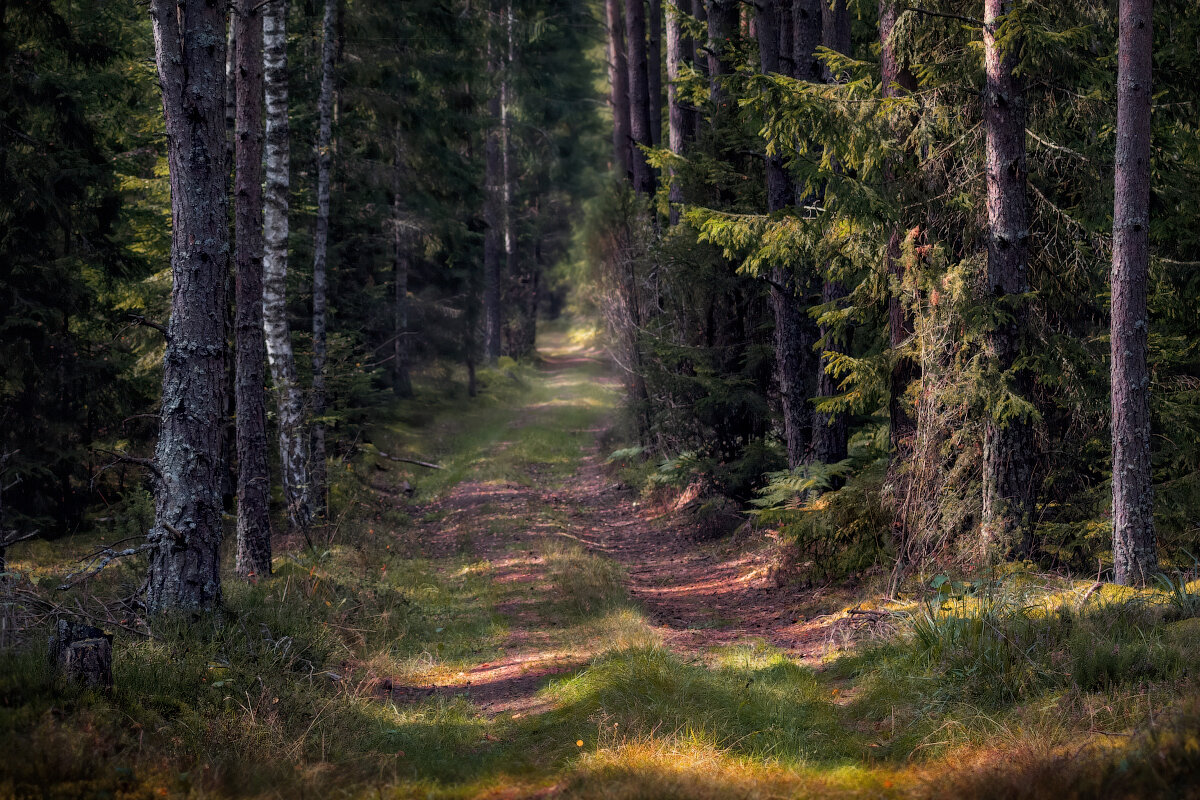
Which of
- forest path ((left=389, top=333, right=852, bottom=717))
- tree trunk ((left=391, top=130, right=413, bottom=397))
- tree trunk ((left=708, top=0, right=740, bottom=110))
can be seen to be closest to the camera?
forest path ((left=389, top=333, right=852, bottom=717))

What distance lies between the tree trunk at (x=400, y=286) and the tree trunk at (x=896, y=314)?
50.4 ft

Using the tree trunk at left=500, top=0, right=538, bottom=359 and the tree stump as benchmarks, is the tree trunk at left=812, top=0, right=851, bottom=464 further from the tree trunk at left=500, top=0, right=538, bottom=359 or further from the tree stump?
the tree trunk at left=500, top=0, right=538, bottom=359

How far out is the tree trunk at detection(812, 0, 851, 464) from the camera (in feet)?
34.7

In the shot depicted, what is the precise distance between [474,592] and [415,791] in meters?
5.42

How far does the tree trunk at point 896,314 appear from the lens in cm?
846

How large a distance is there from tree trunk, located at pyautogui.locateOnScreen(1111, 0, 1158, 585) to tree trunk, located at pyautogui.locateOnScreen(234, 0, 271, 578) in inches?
335

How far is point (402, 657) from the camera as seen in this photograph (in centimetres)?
745

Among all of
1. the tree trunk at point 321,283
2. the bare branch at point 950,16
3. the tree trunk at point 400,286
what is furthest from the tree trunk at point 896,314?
the tree trunk at point 400,286

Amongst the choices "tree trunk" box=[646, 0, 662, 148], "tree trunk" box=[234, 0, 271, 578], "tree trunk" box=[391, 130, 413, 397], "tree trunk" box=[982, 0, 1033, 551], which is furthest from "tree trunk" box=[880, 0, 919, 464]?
"tree trunk" box=[391, 130, 413, 397]

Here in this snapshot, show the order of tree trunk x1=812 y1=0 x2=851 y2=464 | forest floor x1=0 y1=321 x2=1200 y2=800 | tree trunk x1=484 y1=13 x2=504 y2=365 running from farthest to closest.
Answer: tree trunk x1=484 y1=13 x2=504 y2=365, tree trunk x1=812 y1=0 x2=851 y2=464, forest floor x1=0 y1=321 x2=1200 y2=800

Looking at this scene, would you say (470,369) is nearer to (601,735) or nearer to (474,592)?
(474,592)

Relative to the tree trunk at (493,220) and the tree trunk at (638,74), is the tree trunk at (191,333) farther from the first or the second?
the tree trunk at (493,220)

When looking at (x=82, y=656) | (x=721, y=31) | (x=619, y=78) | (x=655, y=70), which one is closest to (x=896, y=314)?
(x=721, y=31)

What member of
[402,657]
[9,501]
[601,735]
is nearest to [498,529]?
[402,657]
